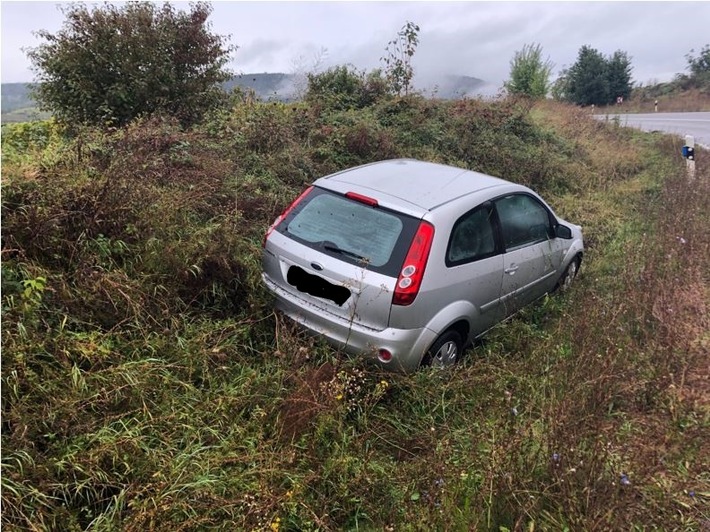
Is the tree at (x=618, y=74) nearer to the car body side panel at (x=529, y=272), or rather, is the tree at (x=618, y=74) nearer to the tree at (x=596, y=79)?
the tree at (x=596, y=79)

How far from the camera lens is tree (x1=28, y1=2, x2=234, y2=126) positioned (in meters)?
7.25

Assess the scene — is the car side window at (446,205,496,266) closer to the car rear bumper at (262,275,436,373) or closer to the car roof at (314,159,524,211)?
the car roof at (314,159,524,211)

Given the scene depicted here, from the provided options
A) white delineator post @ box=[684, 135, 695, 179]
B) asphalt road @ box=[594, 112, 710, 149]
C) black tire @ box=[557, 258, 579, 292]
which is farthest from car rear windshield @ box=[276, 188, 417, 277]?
asphalt road @ box=[594, 112, 710, 149]

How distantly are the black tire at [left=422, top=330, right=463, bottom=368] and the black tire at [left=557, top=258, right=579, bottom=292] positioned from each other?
210cm

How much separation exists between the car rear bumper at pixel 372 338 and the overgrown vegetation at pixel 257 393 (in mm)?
109

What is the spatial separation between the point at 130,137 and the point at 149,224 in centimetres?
207

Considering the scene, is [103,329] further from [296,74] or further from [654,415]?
[296,74]

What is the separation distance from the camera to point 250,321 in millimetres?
3811

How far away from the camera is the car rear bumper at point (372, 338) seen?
11.4 feet

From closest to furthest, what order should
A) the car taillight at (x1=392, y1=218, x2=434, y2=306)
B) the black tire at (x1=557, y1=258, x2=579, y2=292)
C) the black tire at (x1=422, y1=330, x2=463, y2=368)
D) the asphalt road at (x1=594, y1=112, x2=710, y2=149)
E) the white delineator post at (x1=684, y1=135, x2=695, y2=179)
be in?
the car taillight at (x1=392, y1=218, x2=434, y2=306) → the black tire at (x1=422, y1=330, x2=463, y2=368) → the black tire at (x1=557, y1=258, x2=579, y2=292) → the white delineator post at (x1=684, y1=135, x2=695, y2=179) → the asphalt road at (x1=594, y1=112, x2=710, y2=149)

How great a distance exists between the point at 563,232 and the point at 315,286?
2977mm

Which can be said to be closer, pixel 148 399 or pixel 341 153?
pixel 148 399

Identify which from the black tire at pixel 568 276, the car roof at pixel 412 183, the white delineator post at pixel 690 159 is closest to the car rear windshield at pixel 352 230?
the car roof at pixel 412 183

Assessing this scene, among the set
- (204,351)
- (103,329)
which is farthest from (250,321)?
(103,329)
